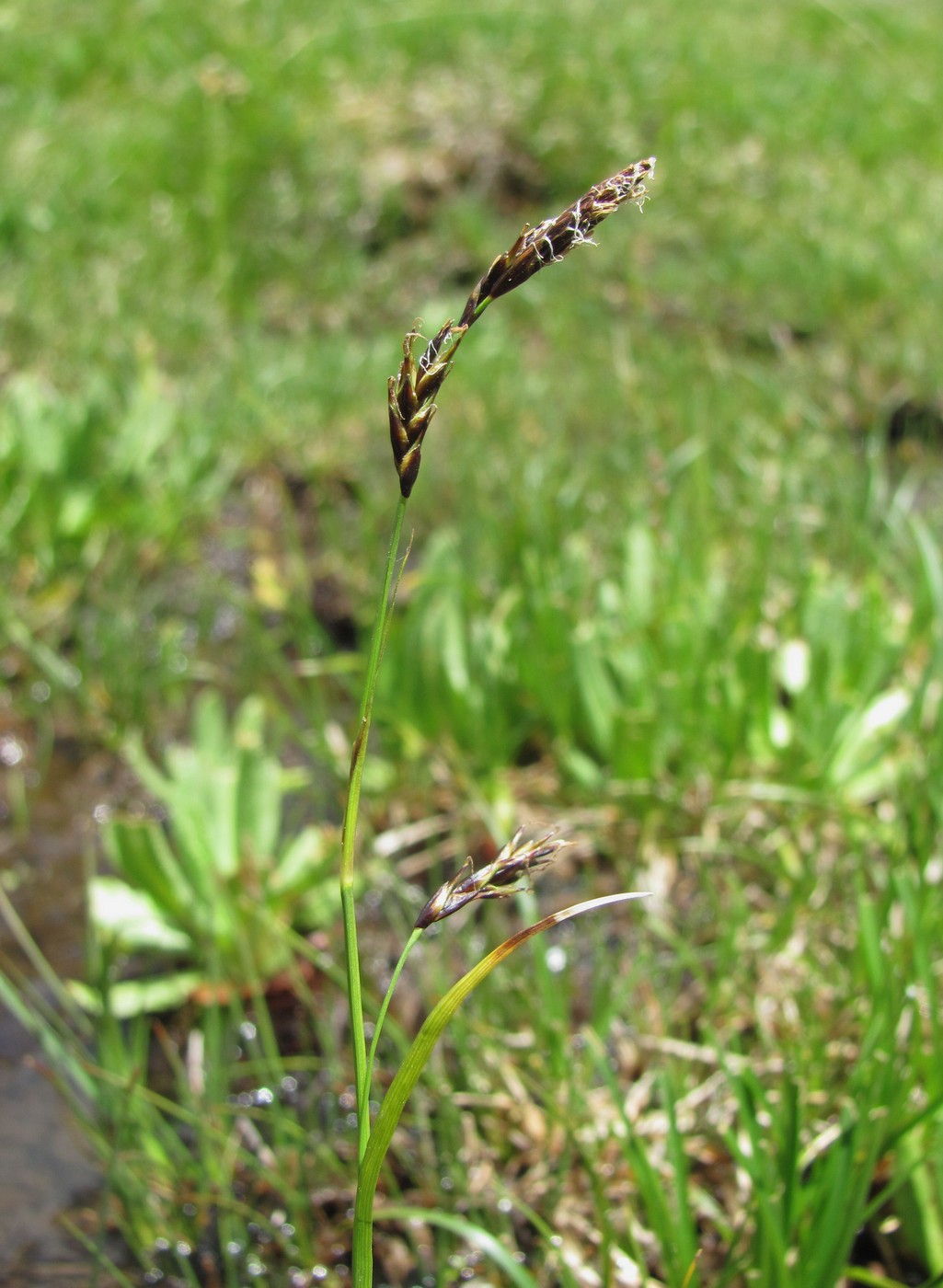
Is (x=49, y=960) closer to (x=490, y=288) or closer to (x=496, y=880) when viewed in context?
(x=496, y=880)

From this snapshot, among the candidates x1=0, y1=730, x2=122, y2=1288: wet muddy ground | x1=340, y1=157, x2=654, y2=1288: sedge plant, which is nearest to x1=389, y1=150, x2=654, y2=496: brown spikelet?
x1=340, y1=157, x2=654, y2=1288: sedge plant

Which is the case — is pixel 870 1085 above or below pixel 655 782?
below

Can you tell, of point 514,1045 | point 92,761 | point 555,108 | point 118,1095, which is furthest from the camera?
point 555,108

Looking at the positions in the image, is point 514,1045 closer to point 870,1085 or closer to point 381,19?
point 870,1085

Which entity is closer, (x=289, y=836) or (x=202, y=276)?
(x=289, y=836)

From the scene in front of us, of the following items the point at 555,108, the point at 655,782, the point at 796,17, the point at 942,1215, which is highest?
the point at 796,17

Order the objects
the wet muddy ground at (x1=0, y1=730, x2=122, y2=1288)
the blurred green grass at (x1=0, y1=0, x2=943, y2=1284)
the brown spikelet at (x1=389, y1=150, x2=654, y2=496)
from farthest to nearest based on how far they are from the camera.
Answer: the blurred green grass at (x1=0, y1=0, x2=943, y2=1284)
the wet muddy ground at (x1=0, y1=730, x2=122, y2=1288)
the brown spikelet at (x1=389, y1=150, x2=654, y2=496)

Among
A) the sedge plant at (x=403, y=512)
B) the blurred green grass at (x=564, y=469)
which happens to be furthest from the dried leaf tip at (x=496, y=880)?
the blurred green grass at (x=564, y=469)

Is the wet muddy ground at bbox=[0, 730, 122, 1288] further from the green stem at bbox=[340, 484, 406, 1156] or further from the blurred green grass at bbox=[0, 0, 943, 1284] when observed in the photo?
A: the green stem at bbox=[340, 484, 406, 1156]

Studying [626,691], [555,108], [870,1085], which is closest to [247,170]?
[555,108]
